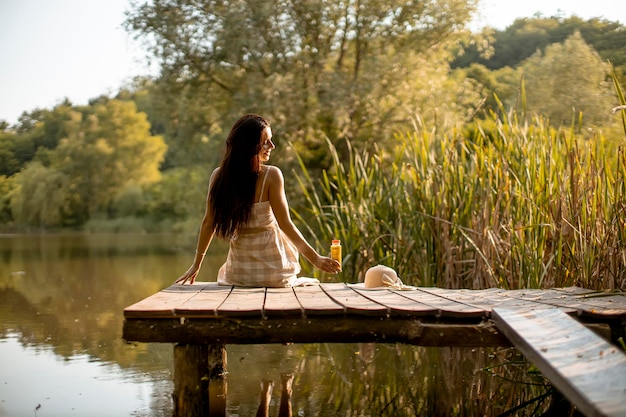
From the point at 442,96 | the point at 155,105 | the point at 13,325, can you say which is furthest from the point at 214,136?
the point at 13,325

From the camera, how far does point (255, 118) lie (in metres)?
4.07

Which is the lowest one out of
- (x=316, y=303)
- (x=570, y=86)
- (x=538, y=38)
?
(x=316, y=303)

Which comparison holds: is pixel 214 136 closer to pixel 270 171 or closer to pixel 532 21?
pixel 532 21

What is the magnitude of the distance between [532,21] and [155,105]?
11090 millimetres

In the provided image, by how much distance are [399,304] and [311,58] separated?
520 inches

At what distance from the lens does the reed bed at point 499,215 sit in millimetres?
4184

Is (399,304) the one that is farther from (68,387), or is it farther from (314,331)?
(68,387)

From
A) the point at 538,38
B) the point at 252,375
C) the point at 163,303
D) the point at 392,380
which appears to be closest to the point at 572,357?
the point at 163,303

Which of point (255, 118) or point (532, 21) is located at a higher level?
point (532, 21)

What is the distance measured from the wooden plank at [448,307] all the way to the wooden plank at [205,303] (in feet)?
2.70

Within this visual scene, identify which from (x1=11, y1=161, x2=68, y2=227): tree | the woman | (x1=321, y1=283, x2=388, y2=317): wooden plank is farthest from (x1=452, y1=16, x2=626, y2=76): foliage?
(x1=321, y1=283, x2=388, y2=317): wooden plank

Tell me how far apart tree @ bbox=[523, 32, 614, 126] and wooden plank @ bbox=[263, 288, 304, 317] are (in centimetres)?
1287

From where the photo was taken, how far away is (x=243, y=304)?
3.27m

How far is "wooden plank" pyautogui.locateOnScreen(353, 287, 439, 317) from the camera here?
3.09 m
